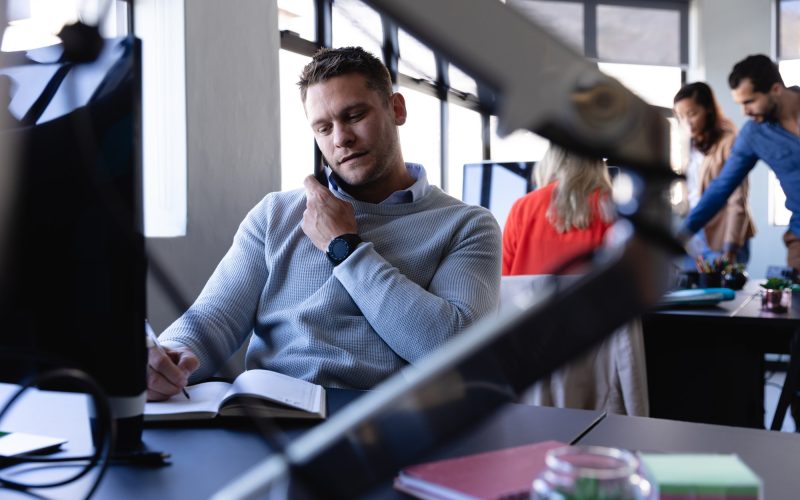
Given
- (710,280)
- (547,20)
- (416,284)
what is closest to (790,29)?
(710,280)

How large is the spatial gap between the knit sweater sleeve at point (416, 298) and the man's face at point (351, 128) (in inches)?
9.1

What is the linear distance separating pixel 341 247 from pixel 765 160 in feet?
7.88

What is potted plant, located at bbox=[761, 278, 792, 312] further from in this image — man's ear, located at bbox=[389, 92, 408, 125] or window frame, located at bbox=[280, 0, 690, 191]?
A: man's ear, located at bbox=[389, 92, 408, 125]

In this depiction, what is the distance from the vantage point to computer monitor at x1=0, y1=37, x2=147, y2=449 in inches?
29.2

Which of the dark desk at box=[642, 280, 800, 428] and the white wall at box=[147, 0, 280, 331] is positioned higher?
the white wall at box=[147, 0, 280, 331]

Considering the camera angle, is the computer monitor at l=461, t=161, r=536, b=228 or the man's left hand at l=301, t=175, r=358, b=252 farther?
the computer monitor at l=461, t=161, r=536, b=228

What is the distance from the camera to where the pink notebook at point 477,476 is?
0.74 meters

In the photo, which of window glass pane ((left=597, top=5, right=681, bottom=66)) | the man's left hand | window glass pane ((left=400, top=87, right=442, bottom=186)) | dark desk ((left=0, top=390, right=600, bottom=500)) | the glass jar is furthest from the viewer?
window glass pane ((left=597, top=5, right=681, bottom=66))

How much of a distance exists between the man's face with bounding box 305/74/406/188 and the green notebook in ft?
3.62

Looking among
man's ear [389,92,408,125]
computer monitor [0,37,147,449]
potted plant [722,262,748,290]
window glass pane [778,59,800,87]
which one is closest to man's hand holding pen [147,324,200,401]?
computer monitor [0,37,147,449]

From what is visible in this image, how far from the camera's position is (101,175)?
708 millimetres

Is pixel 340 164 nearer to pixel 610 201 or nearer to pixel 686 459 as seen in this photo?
pixel 686 459

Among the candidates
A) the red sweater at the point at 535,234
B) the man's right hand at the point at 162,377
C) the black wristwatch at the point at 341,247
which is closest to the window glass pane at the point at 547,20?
the man's right hand at the point at 162,377

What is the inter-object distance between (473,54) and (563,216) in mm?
2103
